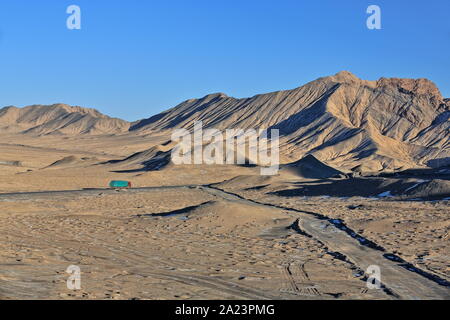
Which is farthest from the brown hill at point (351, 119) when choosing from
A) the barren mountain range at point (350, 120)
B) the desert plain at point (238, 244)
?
the desert plain at point (238, 244)

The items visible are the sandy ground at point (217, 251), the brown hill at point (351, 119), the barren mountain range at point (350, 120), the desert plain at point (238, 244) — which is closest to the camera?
the sandy ground at point (217, 251)

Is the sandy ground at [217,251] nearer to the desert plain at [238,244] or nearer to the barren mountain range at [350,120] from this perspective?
the desert plain at [238,244]

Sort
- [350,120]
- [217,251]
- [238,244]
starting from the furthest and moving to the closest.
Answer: [350,120], [238,244], [217,251]

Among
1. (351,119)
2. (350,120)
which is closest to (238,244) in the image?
(350,120)

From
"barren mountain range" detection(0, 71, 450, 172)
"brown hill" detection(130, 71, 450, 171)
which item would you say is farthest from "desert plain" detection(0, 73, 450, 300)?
"brown hill" detection(130, 71, 450, 171)

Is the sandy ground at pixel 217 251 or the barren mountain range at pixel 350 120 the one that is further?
the barren mountain range at pixel 350 120

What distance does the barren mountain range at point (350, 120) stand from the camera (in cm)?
11769

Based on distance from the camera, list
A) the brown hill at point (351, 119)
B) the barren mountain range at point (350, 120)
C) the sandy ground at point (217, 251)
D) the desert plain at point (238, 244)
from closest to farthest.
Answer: the sandy ground at point (217, 251), the desert plain at point (238, 244), the barren mountain range at point (350, 120), the brown hill at point (351, 119)

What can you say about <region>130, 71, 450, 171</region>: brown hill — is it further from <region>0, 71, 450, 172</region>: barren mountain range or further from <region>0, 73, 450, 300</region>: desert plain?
<region>0, 73, 450, 300</region>: desert plain

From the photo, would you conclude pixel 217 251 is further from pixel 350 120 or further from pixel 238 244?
pixel 350 120

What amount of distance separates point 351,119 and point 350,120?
0.82m

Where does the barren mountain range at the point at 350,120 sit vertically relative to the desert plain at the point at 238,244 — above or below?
above

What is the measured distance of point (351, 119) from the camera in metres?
148

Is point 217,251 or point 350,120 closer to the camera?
point 217,251
